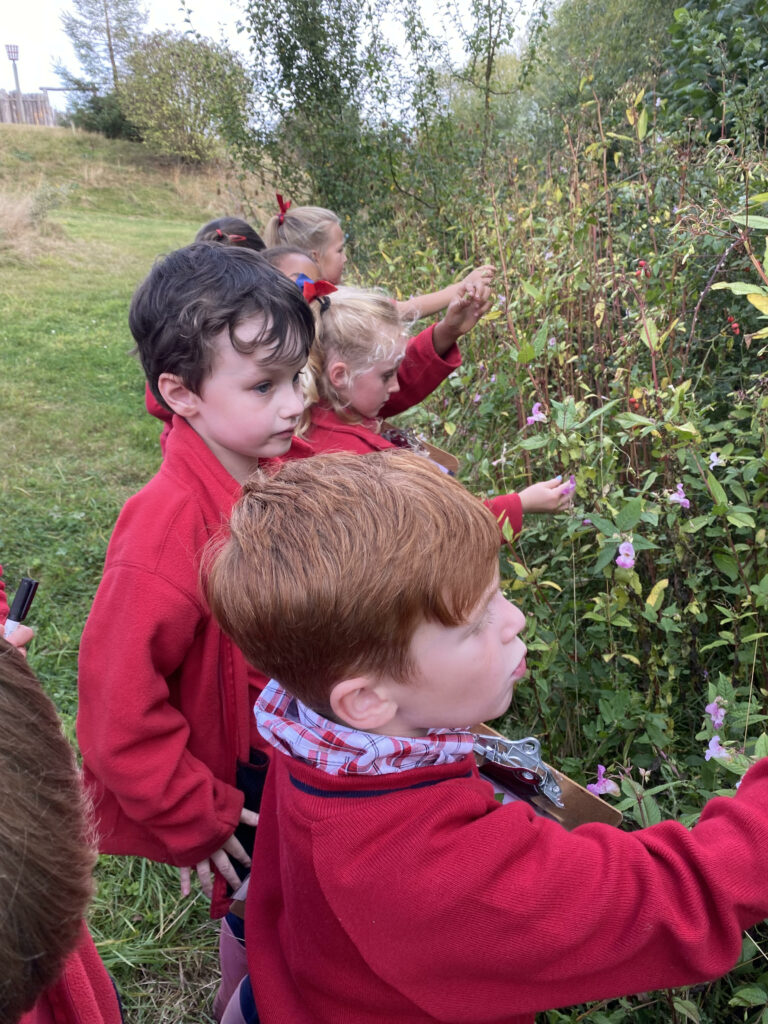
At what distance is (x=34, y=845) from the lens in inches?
27.4

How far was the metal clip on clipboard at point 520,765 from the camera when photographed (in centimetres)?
128

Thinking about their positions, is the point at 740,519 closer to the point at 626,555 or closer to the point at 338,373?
the point at 626,555

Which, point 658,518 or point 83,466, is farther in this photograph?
point 83,466

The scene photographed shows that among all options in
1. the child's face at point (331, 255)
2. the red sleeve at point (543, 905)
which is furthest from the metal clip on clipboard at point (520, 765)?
the child's face at point (331, 255)

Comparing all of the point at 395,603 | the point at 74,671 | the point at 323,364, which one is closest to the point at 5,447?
the point at 74,671

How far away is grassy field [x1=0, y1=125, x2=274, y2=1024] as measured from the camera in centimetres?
214

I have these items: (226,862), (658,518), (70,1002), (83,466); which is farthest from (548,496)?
(83,466)

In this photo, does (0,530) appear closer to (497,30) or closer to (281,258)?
(281,258)

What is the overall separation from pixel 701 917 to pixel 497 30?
6.24 metres

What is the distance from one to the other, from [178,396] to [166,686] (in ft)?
2.10

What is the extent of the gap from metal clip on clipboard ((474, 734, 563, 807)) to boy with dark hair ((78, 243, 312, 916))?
21.3 inches

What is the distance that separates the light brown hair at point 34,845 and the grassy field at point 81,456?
4.98 feet

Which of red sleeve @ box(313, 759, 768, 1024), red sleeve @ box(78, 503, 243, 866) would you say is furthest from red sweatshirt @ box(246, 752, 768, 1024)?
red sleeve @ box(78, 503, 243, 866)

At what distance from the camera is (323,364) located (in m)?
2.41
